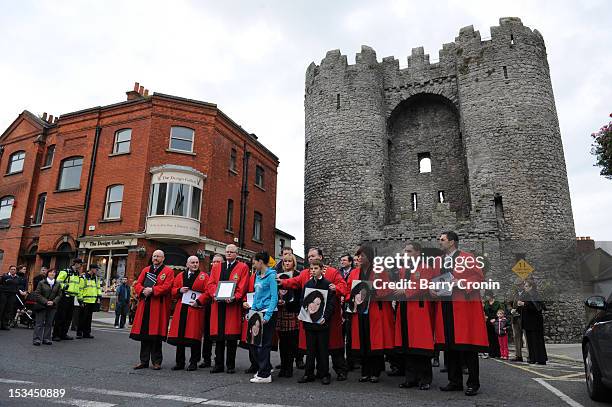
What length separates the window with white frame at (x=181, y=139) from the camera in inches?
875

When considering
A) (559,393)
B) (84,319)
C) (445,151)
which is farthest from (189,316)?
(445,151)

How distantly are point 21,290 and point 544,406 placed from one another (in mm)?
15103

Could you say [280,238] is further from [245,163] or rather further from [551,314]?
[551,314]

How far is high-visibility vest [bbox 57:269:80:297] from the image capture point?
36.4ft

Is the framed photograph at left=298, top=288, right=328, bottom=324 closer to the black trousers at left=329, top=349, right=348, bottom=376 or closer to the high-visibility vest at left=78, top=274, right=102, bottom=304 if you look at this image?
the black trousers at left=329, top=349, right=348, bottom=376

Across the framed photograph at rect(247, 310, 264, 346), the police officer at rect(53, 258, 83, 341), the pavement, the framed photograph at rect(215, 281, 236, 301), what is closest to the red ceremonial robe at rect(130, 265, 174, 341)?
the pavement

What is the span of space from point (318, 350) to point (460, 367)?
2001 millimetres

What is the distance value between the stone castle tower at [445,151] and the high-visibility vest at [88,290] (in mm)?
13537

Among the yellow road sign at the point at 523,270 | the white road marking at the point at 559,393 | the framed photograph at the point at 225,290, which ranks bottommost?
the white road marking at the point at 559,393

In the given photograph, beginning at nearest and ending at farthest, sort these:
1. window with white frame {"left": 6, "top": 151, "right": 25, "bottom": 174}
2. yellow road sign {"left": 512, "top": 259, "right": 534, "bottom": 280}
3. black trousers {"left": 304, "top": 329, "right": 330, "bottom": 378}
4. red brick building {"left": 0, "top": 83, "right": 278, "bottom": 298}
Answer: black trousers {"left": 304, "top": 329, "right": 330, "bottom": 378}
yellow road sign {"left": 512, "top": 259, "right": 534, "bottom": 280}
red brick building {"left": 0, "top": 83, "right": 278, "bottom": 298}
window with white frame {"left": 6, "top": 151, "right": 25, "bottom": 174}

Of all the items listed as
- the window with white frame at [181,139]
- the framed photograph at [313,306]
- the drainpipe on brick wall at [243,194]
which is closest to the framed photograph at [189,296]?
the framed photograph at [313,306]

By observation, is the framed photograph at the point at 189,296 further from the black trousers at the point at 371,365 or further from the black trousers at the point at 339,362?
the black trousers at the point at 371,365

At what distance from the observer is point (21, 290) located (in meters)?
13.7

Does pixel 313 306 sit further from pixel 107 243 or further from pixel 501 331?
pixel 107 243
